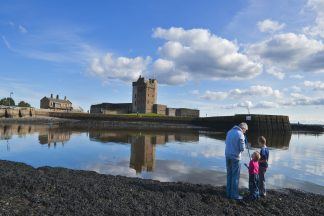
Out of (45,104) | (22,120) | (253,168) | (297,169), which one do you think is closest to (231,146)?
(253,168)

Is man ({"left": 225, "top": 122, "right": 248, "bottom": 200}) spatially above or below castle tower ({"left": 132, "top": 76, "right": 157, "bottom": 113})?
below

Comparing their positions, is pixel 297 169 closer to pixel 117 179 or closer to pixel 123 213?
pixel 117 179

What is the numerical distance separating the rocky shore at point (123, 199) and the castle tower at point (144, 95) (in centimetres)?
8787

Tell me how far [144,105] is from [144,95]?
2.79m

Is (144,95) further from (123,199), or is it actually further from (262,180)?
(123,199)

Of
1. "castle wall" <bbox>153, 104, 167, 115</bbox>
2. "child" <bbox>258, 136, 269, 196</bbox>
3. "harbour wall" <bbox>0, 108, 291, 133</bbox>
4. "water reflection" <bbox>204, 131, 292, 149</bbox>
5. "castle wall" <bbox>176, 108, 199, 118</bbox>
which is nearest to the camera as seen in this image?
"child" <bbox>258, 136, 269, 196</bbox>

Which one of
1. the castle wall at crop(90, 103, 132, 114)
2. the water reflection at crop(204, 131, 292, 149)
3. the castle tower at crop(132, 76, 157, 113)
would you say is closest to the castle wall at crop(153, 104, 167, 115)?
the castle tower at crop(132, 76, 157, 113)

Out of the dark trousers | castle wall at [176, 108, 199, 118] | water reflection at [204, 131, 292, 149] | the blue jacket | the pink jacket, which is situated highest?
castle wall at [176, 108, 199, 118]

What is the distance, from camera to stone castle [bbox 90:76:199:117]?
323ft

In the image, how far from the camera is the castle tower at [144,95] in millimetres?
98500

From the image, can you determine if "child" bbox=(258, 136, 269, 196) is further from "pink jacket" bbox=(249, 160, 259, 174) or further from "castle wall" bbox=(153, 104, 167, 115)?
"castle wall" bbox=(153, 104, 167, 115)

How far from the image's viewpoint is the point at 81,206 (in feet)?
25.7

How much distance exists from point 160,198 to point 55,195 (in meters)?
2.54

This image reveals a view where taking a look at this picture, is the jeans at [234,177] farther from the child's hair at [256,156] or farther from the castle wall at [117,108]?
the castle wall at [117,108]
